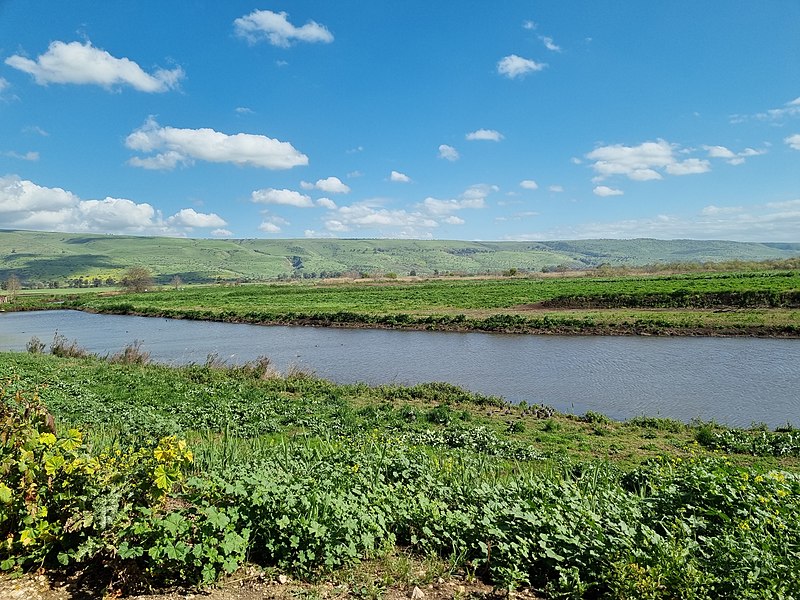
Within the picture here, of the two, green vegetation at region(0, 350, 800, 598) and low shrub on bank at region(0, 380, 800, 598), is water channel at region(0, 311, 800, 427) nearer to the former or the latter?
green vegetation at region(0, 350, 800, 598)

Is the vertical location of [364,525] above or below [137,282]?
below

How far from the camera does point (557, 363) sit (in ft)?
85.3

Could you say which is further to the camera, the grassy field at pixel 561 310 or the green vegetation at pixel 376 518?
the grassy field at pixel 561 310

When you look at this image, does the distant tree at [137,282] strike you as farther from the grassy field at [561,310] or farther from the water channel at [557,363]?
the water channel at [557,363]

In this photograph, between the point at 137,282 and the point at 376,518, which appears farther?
the point at 137,282

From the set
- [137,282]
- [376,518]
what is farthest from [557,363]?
[137,282]

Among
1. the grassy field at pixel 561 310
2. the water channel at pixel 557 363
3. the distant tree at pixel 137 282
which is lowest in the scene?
the water channel at pixel 557 363

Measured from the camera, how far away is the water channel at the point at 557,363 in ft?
58.6

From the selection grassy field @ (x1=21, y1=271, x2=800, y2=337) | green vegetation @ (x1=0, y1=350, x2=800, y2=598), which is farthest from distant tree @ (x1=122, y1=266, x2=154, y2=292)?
green vegetation @ (x1=0, y1=350, x2=800, y2=598)

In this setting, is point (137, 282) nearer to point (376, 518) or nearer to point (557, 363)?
point (557, 363)

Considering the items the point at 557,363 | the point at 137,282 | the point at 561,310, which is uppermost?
the point at 137,282

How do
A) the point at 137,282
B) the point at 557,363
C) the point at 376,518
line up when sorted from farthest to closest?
1. the point at 137,282
2. the point at 557,363
3. the point at 376,518

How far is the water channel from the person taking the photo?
17875mm

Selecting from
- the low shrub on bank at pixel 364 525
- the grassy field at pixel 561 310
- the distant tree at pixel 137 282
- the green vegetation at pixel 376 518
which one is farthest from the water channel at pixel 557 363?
the distant tree at pixel 137 282
